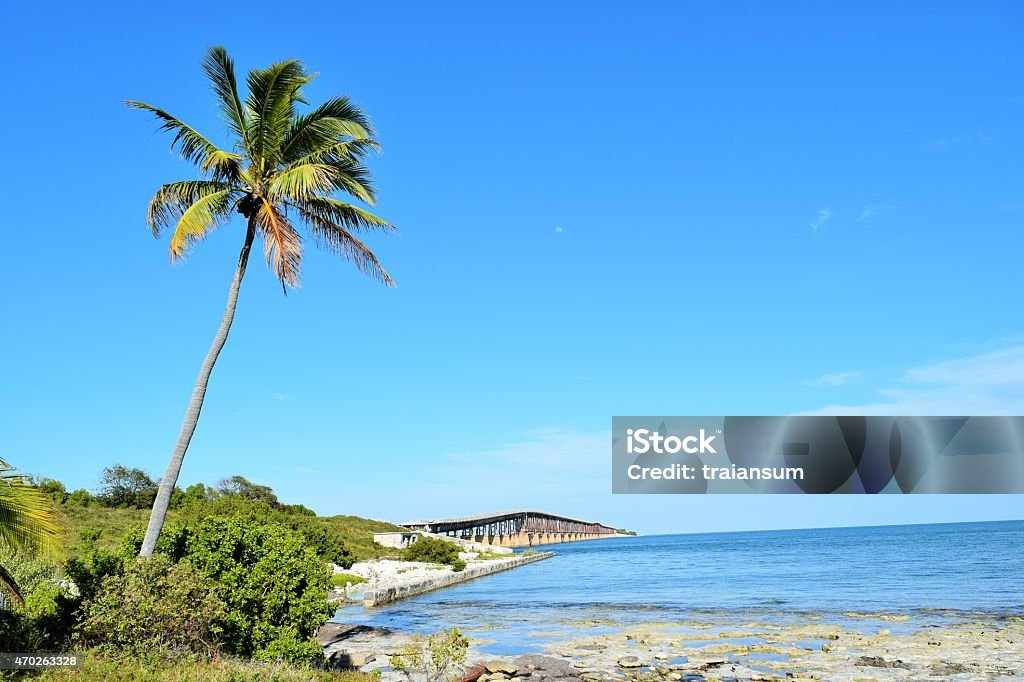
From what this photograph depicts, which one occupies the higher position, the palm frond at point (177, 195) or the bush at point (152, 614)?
the palm frond at point (177, 195)

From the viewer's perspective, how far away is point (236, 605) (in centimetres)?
1571

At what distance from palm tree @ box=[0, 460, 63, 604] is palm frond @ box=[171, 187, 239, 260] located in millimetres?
7158

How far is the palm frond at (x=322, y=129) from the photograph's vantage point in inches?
→ 730

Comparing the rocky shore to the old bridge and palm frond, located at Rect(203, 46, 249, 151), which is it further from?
the old bridge

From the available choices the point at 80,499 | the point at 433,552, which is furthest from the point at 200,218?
the point at 433,552

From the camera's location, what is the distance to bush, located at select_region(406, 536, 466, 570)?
7744cm

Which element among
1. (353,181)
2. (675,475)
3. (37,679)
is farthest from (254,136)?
(675,475)

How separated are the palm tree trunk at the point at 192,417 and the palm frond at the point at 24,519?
11.4ft

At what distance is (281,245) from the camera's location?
57.2 ft

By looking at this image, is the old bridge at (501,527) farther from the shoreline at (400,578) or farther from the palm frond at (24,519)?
the palm frond at (24,519)

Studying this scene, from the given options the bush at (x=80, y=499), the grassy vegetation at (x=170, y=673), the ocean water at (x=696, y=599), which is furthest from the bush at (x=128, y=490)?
the grassy vegetation at (x=170, y=673)

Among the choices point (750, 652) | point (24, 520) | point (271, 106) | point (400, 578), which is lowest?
point (750, 652)

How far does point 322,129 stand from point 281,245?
328 cm

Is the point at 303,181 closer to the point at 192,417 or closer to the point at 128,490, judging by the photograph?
A: the point at 192,417
